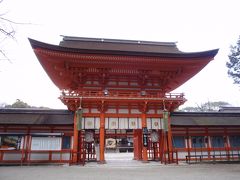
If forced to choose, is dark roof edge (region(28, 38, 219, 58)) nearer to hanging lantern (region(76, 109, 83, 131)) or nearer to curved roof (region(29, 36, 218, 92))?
curved roof (region(29, 36, 218, 92))

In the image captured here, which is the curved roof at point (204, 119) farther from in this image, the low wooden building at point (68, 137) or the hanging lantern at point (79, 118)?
the hanging lantern at point (79, 118)

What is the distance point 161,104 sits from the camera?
16625 millimetres

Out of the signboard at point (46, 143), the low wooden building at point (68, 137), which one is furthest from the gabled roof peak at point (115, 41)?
the signboard at point (46, 143)

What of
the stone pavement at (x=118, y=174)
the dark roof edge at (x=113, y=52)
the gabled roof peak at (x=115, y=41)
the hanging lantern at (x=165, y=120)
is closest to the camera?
the stone pavement at (x=118, y=174)

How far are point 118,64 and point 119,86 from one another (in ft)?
7.38

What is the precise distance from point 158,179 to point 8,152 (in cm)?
1192


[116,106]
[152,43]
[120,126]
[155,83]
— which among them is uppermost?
[152,43]

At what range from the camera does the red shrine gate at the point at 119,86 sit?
14.9m

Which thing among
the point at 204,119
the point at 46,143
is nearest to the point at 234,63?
the point at 204,119

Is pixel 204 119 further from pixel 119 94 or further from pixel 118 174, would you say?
pixel 118 174

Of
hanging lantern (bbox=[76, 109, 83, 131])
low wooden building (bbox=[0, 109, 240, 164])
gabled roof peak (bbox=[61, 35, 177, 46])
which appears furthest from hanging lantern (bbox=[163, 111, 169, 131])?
gabled roof peak (bbox=[61, 35, 177, 46])

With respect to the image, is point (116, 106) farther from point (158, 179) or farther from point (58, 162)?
point (158, 179)

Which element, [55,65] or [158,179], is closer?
[158,179]

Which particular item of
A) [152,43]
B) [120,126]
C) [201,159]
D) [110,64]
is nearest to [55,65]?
[110,64]
